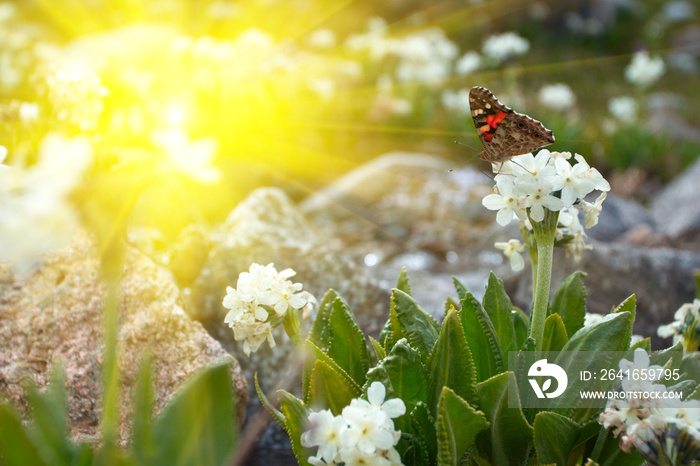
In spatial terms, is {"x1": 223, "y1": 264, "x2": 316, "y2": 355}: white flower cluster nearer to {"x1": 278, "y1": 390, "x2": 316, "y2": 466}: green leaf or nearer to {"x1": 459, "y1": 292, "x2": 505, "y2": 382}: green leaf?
{"x1": 278, "y1": 390, "x2": 316, "y2": 466}: green leaf

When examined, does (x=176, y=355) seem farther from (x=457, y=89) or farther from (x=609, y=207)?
(x=457, y=89)

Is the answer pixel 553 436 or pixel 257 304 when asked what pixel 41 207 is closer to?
pixel 257 304

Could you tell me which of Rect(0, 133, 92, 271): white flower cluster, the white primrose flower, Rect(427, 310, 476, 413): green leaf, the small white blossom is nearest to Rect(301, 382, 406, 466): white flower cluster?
the white primrose flower

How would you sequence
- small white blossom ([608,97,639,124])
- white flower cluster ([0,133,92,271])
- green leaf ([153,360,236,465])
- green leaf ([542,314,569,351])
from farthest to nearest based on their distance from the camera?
small white blossom ([608,97,639,124])
green leaf ([542,314,569,351])
green leaf ([153,360,236,465])
white flower cluster ([0,133,92,271])

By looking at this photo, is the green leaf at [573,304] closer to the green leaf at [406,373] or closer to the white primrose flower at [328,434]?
the green leaf at [406,373]

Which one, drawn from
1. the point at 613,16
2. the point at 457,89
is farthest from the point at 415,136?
the point at 613,16

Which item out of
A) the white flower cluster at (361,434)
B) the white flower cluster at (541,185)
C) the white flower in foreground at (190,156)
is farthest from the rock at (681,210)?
the white flower in foreground at (190,156)

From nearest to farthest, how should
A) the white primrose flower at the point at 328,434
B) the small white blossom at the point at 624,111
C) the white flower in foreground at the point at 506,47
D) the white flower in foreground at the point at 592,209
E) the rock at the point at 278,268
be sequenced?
the white primrose flower at the point at 328,434 → the white flower in foreground at the point at 592,209 → the rock at the point at 278,268 → the white flower in foreground at the point at 506,47 → the small white blossom at the point at 624,111
